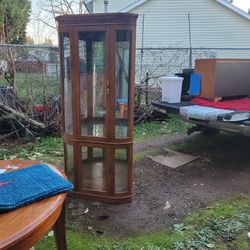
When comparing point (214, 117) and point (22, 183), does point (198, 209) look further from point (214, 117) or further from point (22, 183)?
point (22, 183)

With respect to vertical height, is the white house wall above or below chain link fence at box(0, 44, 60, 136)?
above

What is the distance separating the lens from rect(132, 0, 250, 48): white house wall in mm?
12961

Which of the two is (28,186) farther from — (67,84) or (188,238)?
(67,84)

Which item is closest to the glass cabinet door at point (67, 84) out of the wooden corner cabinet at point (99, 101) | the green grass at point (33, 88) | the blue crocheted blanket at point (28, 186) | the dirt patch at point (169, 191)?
the wooden corner cabinet at point (99, 101)

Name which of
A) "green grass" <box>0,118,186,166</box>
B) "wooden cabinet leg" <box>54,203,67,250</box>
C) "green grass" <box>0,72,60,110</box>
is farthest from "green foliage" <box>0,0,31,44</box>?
"wooden cabinet leg" <box>54,203,67,250</box>

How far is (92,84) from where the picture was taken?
126 inches

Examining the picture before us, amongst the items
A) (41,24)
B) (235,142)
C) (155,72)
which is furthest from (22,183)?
(41,24)

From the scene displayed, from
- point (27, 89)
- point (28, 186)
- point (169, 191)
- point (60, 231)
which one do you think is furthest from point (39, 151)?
point (28, 186)

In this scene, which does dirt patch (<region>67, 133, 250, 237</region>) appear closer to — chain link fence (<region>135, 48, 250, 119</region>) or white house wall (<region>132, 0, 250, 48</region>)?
chain link fence (<region>135, 48, 250, 119</region>)

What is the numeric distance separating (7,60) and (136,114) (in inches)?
109

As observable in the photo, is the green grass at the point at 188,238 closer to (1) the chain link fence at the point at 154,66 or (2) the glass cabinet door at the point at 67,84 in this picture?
(2) the glass cabinet door at the point at 67,84

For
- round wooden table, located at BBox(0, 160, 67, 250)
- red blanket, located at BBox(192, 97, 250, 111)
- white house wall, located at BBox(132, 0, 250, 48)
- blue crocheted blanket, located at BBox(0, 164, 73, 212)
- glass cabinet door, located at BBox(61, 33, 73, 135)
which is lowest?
round wooden table, located at BBox(0, 160, 67, 250)

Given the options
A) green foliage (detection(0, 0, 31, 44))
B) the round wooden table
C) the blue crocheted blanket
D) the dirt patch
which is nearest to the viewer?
the round wooden table

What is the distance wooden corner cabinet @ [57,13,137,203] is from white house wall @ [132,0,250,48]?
10421 millimetres
